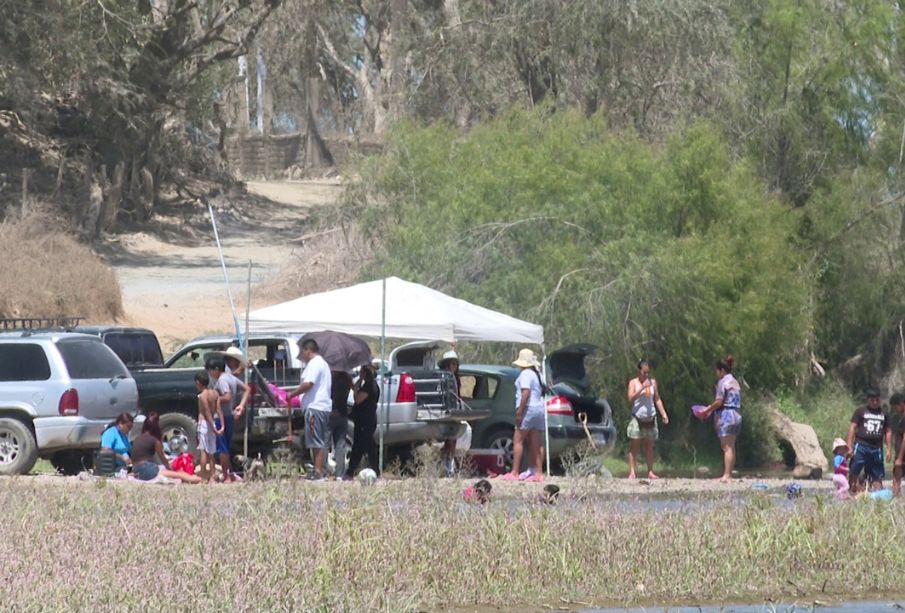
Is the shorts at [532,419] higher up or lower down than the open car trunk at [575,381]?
lower down

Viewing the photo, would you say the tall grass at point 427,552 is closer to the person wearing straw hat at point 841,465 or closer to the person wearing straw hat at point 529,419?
the person wearing straw hat at point 841,465

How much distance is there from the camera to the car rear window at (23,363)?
19.1 meters

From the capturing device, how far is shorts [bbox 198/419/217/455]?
18.2 metres

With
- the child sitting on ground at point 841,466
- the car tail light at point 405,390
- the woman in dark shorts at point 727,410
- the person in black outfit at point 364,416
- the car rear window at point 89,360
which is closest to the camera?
the child sitting on ground at point 841,466

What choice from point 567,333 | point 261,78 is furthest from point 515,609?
point 261,78

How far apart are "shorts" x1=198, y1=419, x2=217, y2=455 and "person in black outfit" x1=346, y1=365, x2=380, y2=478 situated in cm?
189

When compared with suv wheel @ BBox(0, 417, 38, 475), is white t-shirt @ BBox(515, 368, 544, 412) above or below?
above

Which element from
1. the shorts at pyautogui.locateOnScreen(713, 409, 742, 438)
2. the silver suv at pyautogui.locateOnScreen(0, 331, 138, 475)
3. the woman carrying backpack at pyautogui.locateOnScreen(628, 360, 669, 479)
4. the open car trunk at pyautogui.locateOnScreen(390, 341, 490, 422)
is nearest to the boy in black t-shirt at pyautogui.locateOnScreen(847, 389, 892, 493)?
the shorts at pyautogui.locateOnScreen(713, 409, 742, 438)

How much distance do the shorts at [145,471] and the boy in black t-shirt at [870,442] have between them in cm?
758

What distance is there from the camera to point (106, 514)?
13227mm

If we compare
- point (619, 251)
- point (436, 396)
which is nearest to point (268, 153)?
point (619, 251)

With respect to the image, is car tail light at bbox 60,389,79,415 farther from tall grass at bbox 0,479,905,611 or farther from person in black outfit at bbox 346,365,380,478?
tall grass at bbox 0,479,905,611

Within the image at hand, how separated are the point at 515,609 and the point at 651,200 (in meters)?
16.4

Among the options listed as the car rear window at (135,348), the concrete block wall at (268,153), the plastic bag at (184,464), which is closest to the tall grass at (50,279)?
the car rear window at (135,348)
